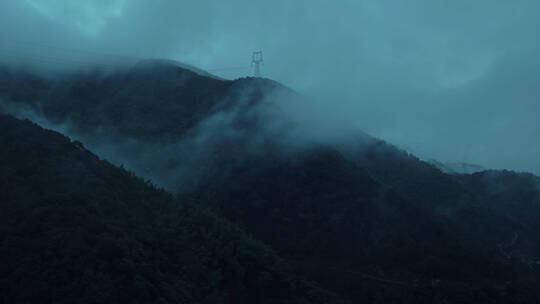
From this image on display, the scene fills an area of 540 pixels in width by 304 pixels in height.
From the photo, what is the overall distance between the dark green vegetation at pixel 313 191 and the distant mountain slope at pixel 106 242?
4.25 metres

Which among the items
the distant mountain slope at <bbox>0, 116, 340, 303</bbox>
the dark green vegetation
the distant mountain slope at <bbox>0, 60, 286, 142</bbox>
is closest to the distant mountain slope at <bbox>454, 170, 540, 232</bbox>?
the dark green vegetation

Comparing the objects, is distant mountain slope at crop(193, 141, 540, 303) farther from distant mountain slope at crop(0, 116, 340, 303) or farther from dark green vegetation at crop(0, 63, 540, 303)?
distant mountain slope at crop(0, 116, 340, 303)

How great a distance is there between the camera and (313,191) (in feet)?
138

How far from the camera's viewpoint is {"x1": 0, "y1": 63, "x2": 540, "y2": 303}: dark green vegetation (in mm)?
37281

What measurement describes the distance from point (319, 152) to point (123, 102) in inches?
705

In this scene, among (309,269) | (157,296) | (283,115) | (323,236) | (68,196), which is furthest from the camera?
(283,115)

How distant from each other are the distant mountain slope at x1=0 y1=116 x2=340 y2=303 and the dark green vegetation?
13.9 ft

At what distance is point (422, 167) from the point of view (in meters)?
53.3

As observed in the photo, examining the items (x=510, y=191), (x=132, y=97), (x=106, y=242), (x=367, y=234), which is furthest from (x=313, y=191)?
(x=510, y=191)

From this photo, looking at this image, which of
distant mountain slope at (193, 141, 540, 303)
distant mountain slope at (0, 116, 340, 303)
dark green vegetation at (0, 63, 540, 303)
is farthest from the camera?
dark green vegetation at (0, 63, 540, 303)

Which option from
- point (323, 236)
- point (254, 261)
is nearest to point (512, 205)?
point (323, 236)

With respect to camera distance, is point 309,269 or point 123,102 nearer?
point 309,269

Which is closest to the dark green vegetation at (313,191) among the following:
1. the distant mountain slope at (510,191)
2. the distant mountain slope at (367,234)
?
the distant mountain slope at (367,234)

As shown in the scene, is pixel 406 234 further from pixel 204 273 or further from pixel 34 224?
pixel 34 224
